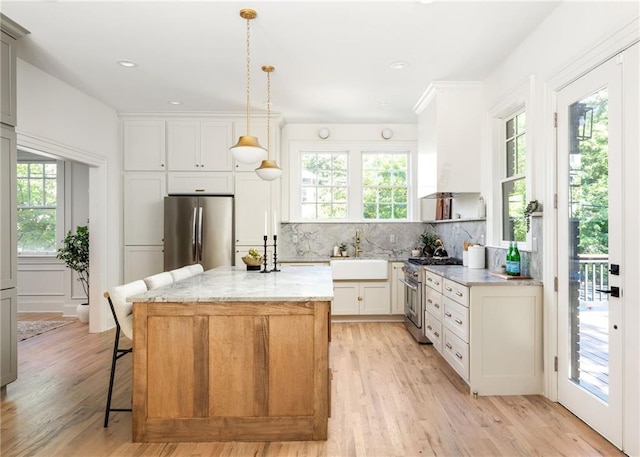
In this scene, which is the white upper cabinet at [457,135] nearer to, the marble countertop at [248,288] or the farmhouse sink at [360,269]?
the farmhouse sink at [360,269]

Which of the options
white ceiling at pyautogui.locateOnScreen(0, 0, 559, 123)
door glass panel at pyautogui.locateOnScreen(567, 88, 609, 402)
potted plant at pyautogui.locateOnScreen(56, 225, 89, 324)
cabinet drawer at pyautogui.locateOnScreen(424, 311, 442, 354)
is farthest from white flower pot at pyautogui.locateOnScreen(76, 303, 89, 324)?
door glass panel at pyautogui.locateOnScreen(567, 88, 609, 402)

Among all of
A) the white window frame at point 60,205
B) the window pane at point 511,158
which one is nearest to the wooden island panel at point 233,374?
the window pane at point 511,158

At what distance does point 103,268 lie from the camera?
4.88 metres

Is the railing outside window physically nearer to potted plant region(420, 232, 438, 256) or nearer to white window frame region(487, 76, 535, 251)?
white window frame region(487, 76, 535, 251)

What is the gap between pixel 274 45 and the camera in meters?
3.26

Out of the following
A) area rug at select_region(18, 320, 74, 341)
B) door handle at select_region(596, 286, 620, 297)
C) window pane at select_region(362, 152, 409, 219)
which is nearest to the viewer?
door handle at select_region(596, 286, 620, 297)

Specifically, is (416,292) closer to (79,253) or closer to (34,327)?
(79,253)

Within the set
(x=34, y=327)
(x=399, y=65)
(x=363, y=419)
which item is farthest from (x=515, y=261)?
(x=34, y=327)

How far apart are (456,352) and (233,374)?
1.92 metres

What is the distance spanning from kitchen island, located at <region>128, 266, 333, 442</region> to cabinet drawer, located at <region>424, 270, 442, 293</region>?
5.92 ft

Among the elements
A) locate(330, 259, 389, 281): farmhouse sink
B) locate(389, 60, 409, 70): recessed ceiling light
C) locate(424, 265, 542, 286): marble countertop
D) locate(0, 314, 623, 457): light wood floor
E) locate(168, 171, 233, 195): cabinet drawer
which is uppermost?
locate(389, 60, 409, 70): recessed ceiling light

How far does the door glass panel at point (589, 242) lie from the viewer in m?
2.35

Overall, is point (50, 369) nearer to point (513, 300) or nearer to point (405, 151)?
point (513, 300)

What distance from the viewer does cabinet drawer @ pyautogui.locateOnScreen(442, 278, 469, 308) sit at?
9.89 ft
